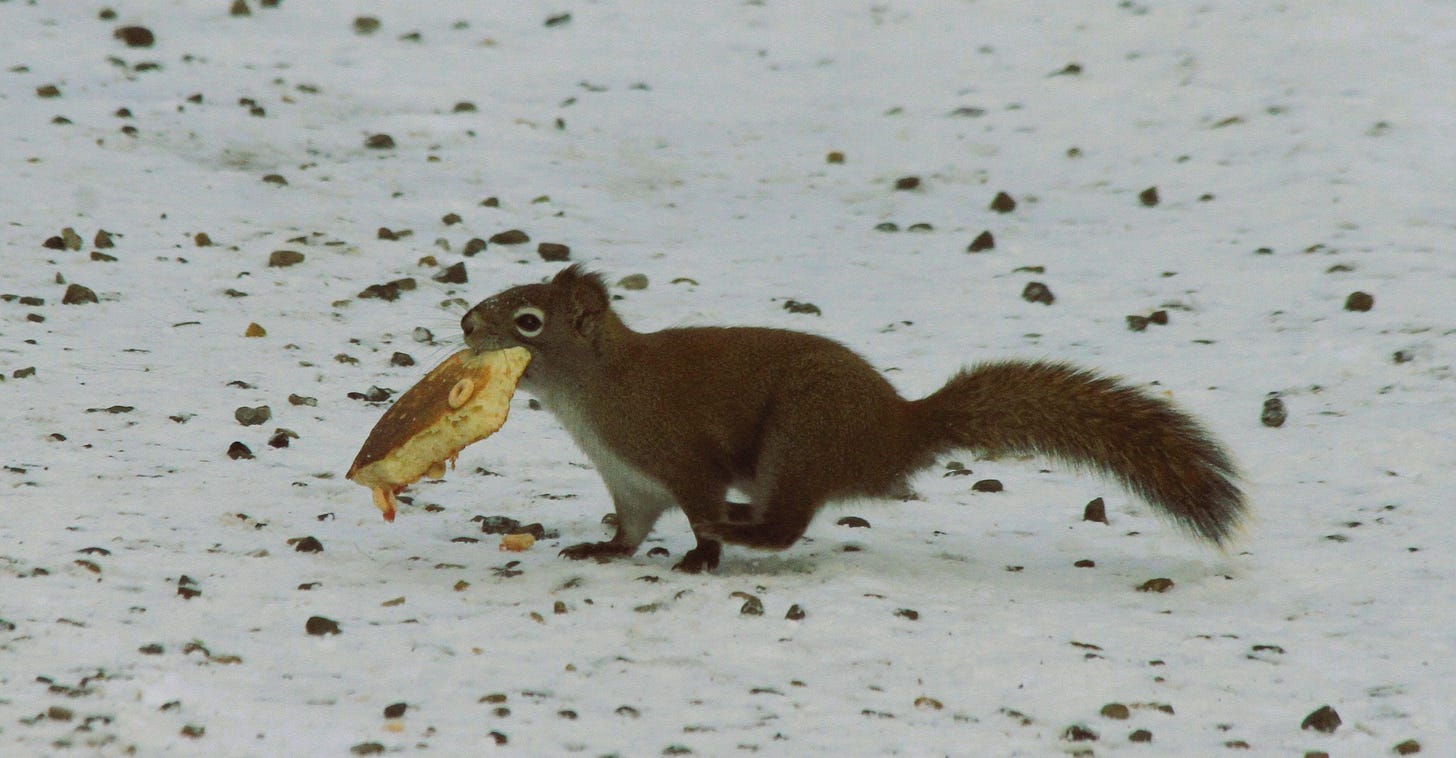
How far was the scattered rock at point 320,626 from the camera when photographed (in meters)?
3.73

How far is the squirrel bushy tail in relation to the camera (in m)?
4.32

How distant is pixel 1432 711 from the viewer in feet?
11.3

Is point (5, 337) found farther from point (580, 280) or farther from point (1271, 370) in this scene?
point (1271, 370)

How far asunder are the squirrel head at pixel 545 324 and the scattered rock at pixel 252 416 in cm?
125

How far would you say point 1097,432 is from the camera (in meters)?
4.43

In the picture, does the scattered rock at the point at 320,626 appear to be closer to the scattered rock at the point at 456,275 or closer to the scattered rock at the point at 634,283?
the scattered rock at the point at 456,275

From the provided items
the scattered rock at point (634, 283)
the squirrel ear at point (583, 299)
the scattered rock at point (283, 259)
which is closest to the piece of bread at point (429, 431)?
the squirrel ear at point (583, 299)

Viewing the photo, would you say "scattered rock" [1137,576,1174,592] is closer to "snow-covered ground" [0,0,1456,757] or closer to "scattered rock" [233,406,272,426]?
"snow-covered ground" [0,0,1456,757]

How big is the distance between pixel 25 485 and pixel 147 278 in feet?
8.27

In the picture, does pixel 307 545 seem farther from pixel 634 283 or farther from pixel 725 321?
pixel 634 283

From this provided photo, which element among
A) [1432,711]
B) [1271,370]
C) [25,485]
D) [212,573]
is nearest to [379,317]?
[25,485]

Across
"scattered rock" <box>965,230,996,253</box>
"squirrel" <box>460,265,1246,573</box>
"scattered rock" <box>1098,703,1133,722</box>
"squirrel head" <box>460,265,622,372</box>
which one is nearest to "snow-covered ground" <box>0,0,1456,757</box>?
"scattered rock" <box>1098,703,1133,722</box>

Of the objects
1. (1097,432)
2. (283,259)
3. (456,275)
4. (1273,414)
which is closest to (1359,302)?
(1273,414)

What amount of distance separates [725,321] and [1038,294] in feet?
4.30
